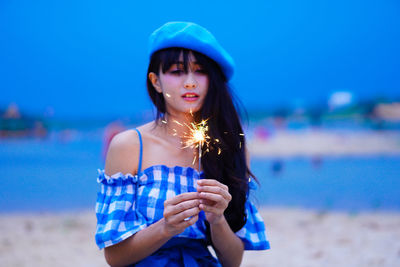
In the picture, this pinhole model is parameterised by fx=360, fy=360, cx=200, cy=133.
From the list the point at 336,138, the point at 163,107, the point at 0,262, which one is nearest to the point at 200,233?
the point at 163,107

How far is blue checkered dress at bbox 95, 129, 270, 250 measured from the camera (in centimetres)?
152

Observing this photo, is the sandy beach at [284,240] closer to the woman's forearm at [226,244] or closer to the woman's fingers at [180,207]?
the woman's forearm at [226,244]

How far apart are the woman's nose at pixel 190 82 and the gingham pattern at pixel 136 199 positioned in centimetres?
37

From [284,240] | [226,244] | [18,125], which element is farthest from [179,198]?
[18,125]

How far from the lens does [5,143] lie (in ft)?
19.5

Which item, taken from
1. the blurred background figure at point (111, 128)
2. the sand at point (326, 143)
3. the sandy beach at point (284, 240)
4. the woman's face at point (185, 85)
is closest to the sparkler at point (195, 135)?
the woman's face at point (185, 85)

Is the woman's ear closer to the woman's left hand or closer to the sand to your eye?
the woman's left hand

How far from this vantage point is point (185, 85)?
1.62 meters

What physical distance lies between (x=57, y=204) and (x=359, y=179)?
5080 mm

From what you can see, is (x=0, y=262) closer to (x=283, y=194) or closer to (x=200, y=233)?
(x=200, y=233)

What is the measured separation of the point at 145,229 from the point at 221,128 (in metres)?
0.61

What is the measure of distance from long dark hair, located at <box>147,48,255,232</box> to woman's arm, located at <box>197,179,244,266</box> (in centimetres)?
10

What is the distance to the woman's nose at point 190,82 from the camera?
161 centimetres

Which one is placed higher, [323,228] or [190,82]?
[190,82]
